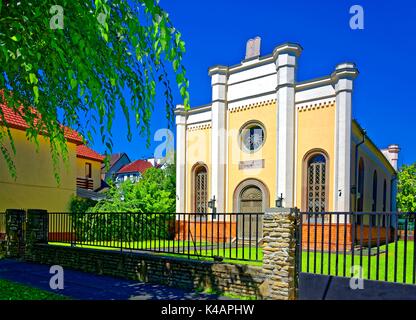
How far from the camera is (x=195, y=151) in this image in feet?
68.1

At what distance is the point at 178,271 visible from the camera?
7.88 metres

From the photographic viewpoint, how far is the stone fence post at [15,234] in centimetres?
1180

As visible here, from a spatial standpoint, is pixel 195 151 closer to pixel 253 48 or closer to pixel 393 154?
pixel 253 48

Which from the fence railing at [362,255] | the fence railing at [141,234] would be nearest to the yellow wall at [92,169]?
the fence railing at [141,234]

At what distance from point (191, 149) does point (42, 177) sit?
832 centimetres

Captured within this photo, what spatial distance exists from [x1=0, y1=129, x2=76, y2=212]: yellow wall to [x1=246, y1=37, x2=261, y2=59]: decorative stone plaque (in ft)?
36.4

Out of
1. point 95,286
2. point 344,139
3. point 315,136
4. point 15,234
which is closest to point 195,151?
point 315,136

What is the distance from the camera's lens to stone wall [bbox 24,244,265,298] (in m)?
6.96

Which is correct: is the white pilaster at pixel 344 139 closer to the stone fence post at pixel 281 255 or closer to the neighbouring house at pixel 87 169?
the stone fence post at pixel 281 255

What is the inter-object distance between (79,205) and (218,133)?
877cm

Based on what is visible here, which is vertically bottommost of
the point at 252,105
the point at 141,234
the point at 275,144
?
the point at 141,234

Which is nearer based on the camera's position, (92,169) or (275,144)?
(275,144)

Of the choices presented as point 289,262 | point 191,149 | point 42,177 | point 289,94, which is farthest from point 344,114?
point 42,177

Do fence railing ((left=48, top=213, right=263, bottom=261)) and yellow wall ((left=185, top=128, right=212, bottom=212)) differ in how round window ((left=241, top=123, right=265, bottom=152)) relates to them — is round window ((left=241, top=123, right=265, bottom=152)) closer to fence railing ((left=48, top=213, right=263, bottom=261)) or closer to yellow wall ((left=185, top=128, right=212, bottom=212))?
yellow wall ((left=185, top=128, right=212, bottom=212))
